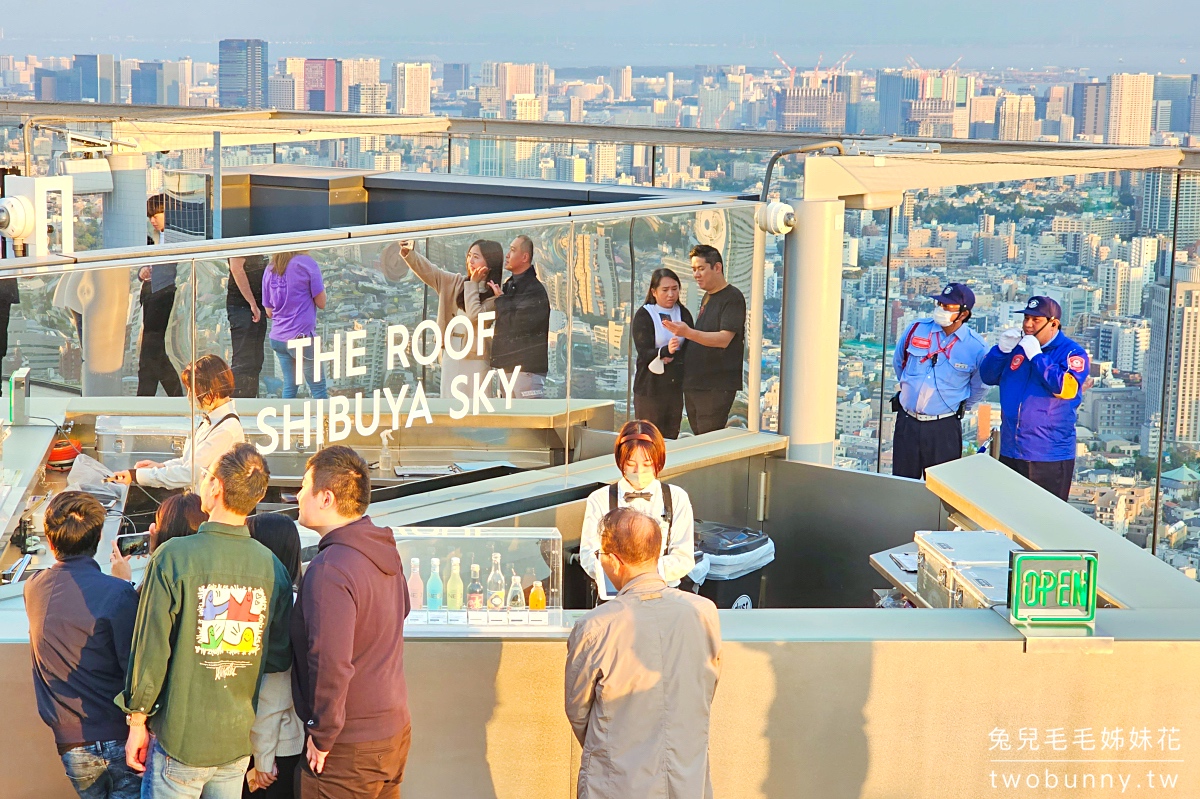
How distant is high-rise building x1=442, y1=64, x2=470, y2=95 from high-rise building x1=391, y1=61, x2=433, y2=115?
184mm

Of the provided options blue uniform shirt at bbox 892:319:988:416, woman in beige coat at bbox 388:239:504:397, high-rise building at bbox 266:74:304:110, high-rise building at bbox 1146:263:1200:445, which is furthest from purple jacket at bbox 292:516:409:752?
high-rise building at bbox 266:74:304:110

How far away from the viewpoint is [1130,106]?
9.95 m

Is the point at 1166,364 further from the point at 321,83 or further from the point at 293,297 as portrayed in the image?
the point at 321,83

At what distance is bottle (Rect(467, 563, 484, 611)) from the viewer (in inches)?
149

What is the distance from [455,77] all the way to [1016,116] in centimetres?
664

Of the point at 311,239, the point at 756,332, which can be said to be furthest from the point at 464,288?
the point at 756,332

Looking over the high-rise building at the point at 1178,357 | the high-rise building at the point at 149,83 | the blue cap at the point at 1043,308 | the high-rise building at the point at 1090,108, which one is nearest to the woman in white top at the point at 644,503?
the blue cap at the point at 1043,308

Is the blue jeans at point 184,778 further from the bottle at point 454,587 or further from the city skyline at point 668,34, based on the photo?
the city skyline at point 668,34

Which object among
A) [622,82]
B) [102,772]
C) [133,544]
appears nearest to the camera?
[102,772]

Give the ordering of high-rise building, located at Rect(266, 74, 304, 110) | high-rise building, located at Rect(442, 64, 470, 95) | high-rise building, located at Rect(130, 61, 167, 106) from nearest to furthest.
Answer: high-rise building, located at Rect(130, 61, 167, 106) → high-rise building, located at Rect(442, 64, 470, 95) → high-rise building, located at Rect(266, 74, 304, 110)

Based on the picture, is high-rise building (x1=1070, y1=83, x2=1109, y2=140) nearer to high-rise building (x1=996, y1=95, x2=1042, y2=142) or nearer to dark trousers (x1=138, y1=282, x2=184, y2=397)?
high-rise building (x1=996, y1=95, x2=1042, y2=142)

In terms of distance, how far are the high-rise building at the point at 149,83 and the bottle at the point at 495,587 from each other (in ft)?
33.2

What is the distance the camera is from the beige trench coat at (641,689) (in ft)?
9.48

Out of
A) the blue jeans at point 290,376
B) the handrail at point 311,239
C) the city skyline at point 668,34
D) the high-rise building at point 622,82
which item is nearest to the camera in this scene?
the handrail at point 311,239
